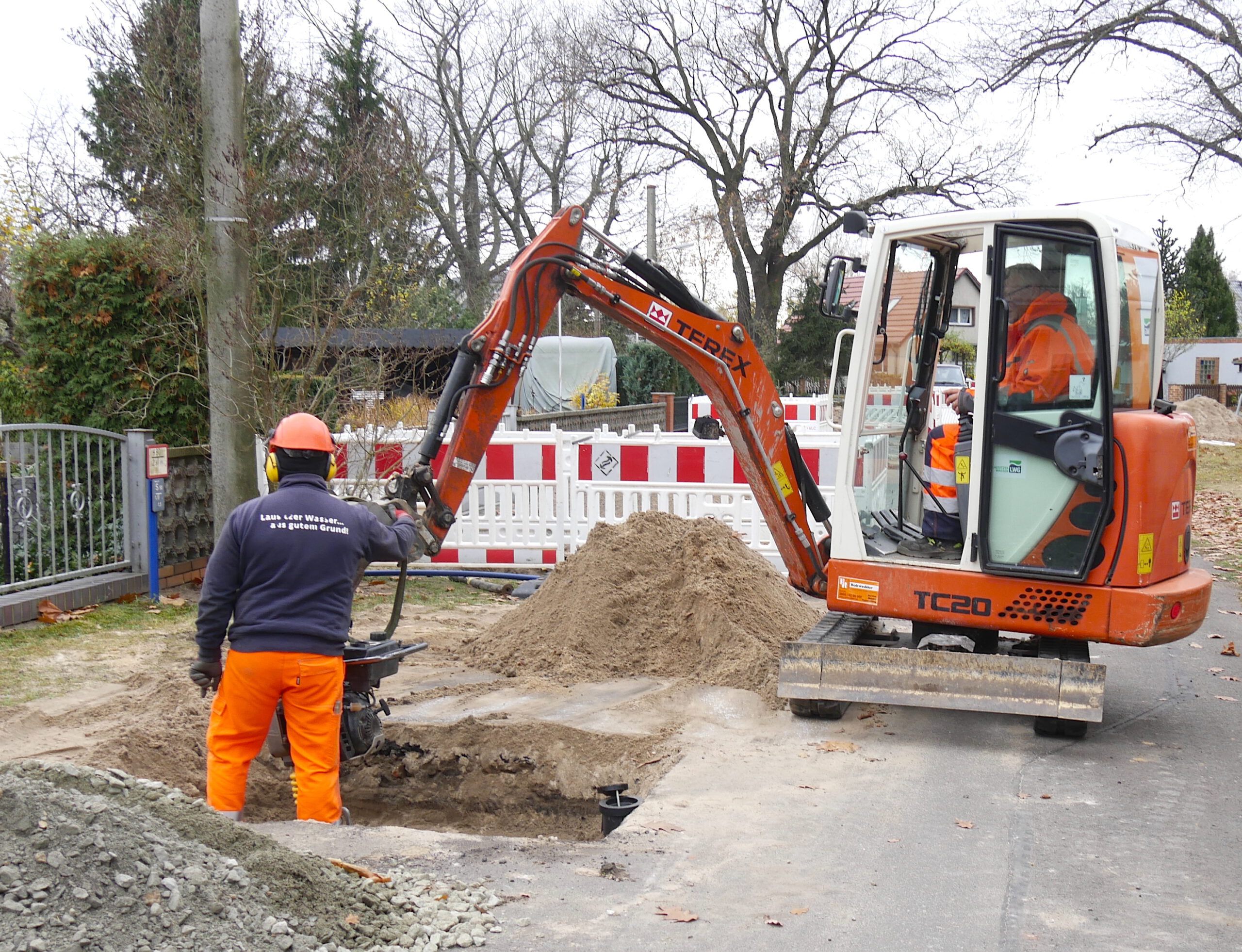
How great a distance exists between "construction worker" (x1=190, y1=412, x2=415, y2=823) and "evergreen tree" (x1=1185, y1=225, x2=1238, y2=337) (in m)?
61.2

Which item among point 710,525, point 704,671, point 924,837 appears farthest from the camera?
point 710,525

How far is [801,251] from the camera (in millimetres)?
33500

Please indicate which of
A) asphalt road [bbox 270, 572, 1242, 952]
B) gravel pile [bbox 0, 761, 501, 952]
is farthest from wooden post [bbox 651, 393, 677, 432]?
gravel pile [bbox 0, 761, 501, 952]

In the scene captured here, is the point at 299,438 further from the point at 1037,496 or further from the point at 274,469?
the point at 1037,496

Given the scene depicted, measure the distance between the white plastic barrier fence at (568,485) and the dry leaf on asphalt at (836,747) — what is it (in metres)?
5.09

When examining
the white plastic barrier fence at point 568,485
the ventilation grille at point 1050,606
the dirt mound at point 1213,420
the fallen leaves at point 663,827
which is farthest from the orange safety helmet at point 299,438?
the dirt mound at point 1213,420

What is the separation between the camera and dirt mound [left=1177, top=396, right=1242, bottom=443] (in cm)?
3450

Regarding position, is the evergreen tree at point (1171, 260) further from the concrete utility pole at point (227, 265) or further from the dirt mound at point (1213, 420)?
the concrete utility pole at point (227, 265)

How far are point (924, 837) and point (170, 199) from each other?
9977 mm

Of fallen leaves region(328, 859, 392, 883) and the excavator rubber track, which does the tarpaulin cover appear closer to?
the excavator rubber track

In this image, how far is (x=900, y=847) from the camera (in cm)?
488

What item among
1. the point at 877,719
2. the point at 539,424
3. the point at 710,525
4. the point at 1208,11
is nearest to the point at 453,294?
the point at 539,424

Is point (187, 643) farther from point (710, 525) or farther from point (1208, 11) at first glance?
point (1208, 11)

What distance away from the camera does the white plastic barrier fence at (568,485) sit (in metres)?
11.6
